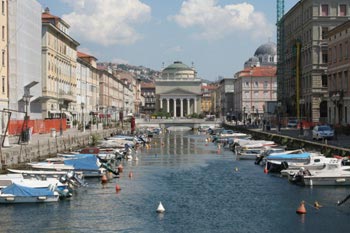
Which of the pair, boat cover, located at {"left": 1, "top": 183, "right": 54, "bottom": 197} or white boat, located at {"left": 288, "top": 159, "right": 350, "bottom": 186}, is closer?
boat cover, located at {"left": 1, "top": 183, "right": 54, "bottom": 197}

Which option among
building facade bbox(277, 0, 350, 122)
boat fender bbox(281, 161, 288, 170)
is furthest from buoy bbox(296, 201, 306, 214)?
building facade bbox(277, 0, 350, 122)

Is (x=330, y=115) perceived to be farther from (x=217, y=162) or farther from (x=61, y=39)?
(x=61, y=39)

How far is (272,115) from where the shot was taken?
13888 centimetres

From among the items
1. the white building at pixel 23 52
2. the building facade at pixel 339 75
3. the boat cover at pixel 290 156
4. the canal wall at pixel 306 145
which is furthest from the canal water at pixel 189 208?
the building facade at pixel 339 75

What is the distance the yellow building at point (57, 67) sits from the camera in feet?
320

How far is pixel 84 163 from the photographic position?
50125mm

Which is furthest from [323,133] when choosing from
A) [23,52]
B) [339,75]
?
[23,52]

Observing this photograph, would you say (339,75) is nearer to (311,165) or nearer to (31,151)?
(311,165)

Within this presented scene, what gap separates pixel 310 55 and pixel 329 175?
64.7m

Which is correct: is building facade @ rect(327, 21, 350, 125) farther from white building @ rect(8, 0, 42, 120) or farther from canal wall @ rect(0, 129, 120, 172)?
white building @ rect(8, 0, 42, 120)

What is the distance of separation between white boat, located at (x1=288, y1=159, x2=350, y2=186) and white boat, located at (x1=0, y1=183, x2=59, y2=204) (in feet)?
54.9

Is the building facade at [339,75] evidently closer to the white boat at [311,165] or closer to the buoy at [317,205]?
the white boat at [311,165]

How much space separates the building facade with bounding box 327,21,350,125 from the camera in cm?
8219

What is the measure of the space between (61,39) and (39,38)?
19.5 m
